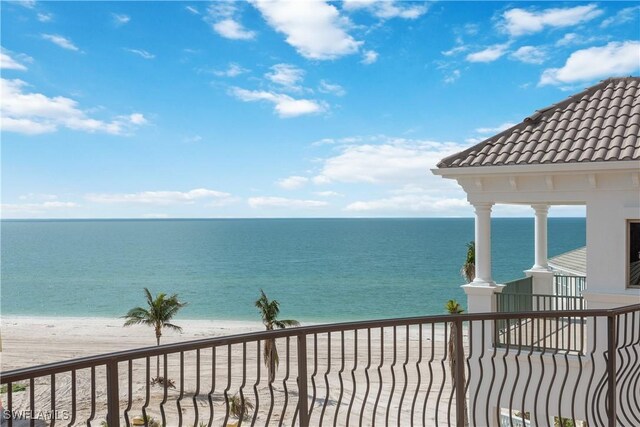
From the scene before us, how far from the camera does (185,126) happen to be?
9825cm

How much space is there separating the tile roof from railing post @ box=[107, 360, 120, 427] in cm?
688

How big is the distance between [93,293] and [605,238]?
203 feet

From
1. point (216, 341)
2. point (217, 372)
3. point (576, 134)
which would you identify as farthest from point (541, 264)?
point (217, 372)

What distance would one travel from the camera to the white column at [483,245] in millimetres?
8516

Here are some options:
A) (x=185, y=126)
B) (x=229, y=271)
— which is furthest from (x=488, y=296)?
(x=185, y=126)

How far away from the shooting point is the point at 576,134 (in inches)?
328

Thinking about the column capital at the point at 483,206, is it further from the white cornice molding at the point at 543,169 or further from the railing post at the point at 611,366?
the railing post at the point at 611,366

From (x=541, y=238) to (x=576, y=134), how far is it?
135 inches

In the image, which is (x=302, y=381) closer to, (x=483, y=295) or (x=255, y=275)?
(x=483, y=295)

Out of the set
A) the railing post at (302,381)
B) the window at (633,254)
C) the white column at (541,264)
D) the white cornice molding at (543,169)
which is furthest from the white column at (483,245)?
the railing post at (302,381)

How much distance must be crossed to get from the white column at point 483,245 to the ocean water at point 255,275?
37256 mm

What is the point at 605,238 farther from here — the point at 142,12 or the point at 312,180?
the point at 312,180

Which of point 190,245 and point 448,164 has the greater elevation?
point 448,164

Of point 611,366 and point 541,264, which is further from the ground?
point 541,264
